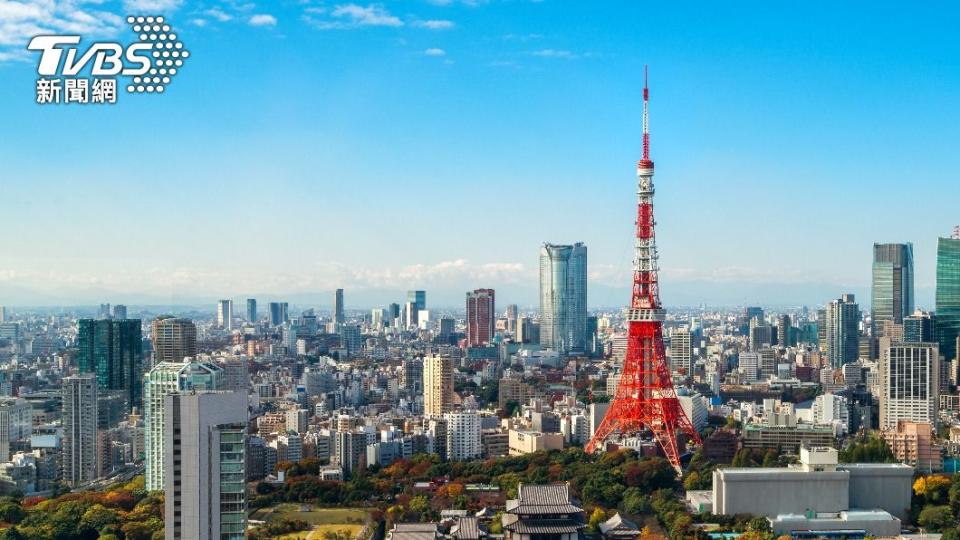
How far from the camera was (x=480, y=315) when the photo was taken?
40.8m

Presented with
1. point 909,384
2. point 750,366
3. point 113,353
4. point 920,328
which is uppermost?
point 920,328

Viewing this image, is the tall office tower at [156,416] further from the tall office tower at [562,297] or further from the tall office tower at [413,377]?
the tall office tower at [562,297]

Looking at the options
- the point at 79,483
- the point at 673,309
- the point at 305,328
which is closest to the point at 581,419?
the point at 79,483

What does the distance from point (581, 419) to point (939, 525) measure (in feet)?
24.4

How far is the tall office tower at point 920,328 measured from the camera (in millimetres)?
26109

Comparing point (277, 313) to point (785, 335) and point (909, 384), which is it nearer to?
point (785, 335)

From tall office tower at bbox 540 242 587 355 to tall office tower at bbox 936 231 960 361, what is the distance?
48.9 feet

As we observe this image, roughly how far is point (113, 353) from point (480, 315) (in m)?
21.1

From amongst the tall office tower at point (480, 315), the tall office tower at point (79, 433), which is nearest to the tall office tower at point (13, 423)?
the tall office tower at point (79, 433)

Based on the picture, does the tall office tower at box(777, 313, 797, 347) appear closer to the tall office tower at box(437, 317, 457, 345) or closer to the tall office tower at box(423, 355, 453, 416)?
the tall office tower at box(437, 317, 457, 345)

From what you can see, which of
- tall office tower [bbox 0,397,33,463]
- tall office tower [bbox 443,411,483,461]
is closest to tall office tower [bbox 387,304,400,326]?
tall office tower [bbox 0,397,33,463]

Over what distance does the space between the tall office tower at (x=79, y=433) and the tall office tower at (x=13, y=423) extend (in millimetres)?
866

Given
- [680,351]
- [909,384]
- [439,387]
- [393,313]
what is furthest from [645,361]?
[393,313]

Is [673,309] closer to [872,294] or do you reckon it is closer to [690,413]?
[872,294]
